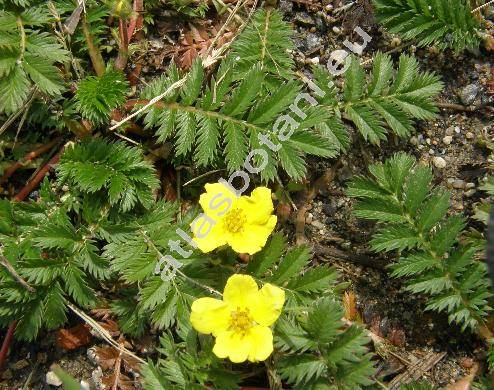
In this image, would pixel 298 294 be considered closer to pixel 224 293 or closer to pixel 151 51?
pixel 224 293

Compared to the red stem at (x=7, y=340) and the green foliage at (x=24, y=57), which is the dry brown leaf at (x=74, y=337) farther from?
the green foliage at (x=24, y=57)

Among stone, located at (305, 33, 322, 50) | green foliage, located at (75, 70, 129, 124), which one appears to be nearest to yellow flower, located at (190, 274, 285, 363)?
green foliage, located at (75, 70, 129, 124)

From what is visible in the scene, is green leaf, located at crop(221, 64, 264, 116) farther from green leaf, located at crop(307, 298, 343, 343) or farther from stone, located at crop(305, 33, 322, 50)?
green leaf, located at crop(307, 298, 343, 343)

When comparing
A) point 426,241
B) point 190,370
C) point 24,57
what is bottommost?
point 190,370

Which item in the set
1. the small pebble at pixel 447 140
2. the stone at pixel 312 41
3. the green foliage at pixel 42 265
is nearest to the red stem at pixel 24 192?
the green foliage at pixel 42 265

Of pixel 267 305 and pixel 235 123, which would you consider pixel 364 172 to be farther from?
pixel 267 305

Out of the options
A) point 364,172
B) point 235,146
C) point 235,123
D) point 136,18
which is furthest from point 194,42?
point 364,172

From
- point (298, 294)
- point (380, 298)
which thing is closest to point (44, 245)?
point (298, 294)
